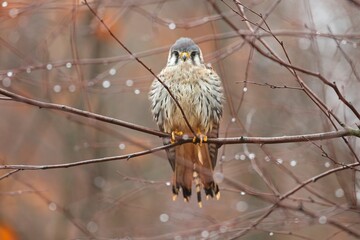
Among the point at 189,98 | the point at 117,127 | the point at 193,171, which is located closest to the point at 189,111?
the point at 189,98

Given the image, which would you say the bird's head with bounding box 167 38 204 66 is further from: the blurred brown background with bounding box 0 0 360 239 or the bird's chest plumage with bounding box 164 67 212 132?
the blurred brown background with bounding box 0 0 360 239

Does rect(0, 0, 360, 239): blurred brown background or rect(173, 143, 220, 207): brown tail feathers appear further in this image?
rect(0, 0, 360, 239): blurred brown background

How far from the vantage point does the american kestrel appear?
4.87 m

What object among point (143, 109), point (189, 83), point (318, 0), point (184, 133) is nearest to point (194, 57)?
point (189, 83)

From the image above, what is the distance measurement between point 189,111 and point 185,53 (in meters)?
0.49

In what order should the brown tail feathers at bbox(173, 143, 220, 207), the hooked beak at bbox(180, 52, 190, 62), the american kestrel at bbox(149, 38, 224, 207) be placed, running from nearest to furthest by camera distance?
the brown tail feathers at bbox(173, 143, 220, 207)
the american kestrel at bbox(149, 38, 224, 207)
the hooked beak at bbox(180, 52, 190, 62)

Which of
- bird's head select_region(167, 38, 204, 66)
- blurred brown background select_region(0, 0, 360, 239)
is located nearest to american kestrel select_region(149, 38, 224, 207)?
bird's head select_region(167, 38, 204, 66)

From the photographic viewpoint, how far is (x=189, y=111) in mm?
4918

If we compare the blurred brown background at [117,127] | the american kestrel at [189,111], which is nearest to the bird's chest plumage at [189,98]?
the american kestrel at [189,111]

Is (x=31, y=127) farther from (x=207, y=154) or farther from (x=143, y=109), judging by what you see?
(x=207, y=154)

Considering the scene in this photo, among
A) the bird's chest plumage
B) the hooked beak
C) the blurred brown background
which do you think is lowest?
the bird's chest plumage

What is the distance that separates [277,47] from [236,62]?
80 cm

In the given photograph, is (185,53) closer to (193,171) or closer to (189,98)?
(189,98)

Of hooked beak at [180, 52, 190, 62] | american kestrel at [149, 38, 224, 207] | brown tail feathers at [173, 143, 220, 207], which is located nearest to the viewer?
brown tail feathers at [173, 143, 220, 207]
